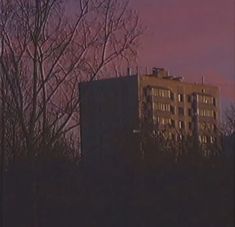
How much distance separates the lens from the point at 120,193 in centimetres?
Result: 1906

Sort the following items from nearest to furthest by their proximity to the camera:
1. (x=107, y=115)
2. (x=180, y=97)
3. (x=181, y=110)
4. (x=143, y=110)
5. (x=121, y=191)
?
(x=121, y=191), (x=143, y=110), (x=181, y=110), (x=107, y=115), (x=180, y=97)

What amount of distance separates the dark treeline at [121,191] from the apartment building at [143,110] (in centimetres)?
50

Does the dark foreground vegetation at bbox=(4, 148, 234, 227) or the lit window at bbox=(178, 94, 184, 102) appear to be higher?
the lit window at bbox=(178, 94, 184, 102)

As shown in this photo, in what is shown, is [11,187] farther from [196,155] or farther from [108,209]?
[196,155]

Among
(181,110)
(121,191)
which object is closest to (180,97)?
(181,110)

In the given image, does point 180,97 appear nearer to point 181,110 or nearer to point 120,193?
point 181,110

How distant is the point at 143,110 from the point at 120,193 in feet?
11.6

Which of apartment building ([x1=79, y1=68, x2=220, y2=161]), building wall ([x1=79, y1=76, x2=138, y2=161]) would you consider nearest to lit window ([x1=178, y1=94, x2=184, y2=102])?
apartment building ([x1=79, y1=68, x2=220, y2=161])

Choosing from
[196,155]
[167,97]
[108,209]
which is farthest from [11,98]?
[196,155]

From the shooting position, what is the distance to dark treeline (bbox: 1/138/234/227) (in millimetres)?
17391

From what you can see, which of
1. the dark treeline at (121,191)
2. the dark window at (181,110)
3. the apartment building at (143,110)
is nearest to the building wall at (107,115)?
the apartment building at (143,110)

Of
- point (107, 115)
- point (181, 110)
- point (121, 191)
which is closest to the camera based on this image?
point (121, 191)

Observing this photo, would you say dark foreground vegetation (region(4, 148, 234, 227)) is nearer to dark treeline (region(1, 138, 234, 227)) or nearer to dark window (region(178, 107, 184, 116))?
dark treeline (region(1, 138, 234, 227))

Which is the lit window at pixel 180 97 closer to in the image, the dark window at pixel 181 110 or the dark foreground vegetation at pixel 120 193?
the dark window at pixel 181 110
